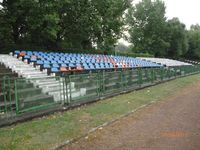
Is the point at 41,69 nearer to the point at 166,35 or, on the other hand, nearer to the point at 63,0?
the point at 63,0

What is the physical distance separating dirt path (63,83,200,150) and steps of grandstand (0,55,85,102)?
296 centimetres

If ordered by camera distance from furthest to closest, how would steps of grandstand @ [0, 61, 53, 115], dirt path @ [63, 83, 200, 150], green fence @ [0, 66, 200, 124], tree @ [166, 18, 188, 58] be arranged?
tree @ [166, 18, 188, 58] < green fence @ [0, 66, 200, 124] < steps of grandstand @ [0, 61, 53, 115] < dirt path @ [63, 83, 200, 150]

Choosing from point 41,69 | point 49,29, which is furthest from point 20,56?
point 49,29

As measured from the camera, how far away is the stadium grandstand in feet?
34.2

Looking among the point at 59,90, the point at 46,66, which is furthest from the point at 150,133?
the point at 46,66

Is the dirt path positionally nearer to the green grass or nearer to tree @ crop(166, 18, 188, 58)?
the green grass

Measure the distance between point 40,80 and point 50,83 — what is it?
68 cm

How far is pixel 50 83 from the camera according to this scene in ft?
40.7

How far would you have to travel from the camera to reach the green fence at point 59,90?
1036 cm

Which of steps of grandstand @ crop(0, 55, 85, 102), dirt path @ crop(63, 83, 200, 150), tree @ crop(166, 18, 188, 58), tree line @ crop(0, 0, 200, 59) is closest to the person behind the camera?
dirt path @ crop(63, 83, 200, 150)

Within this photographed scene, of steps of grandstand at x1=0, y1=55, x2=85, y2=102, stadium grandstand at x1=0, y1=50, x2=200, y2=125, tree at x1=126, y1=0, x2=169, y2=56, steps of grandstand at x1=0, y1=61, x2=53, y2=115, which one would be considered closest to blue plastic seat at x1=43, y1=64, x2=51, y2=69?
stadium grandstand at x1=0, y1=50, x2=200, y2=125

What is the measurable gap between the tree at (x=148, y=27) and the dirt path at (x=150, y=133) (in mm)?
58673

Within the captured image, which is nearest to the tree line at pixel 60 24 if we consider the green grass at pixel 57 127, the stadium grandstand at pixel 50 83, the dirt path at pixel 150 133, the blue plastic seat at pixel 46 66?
the stadium grandstand at pixel 50 83

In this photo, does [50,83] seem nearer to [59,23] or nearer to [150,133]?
[150,133]
